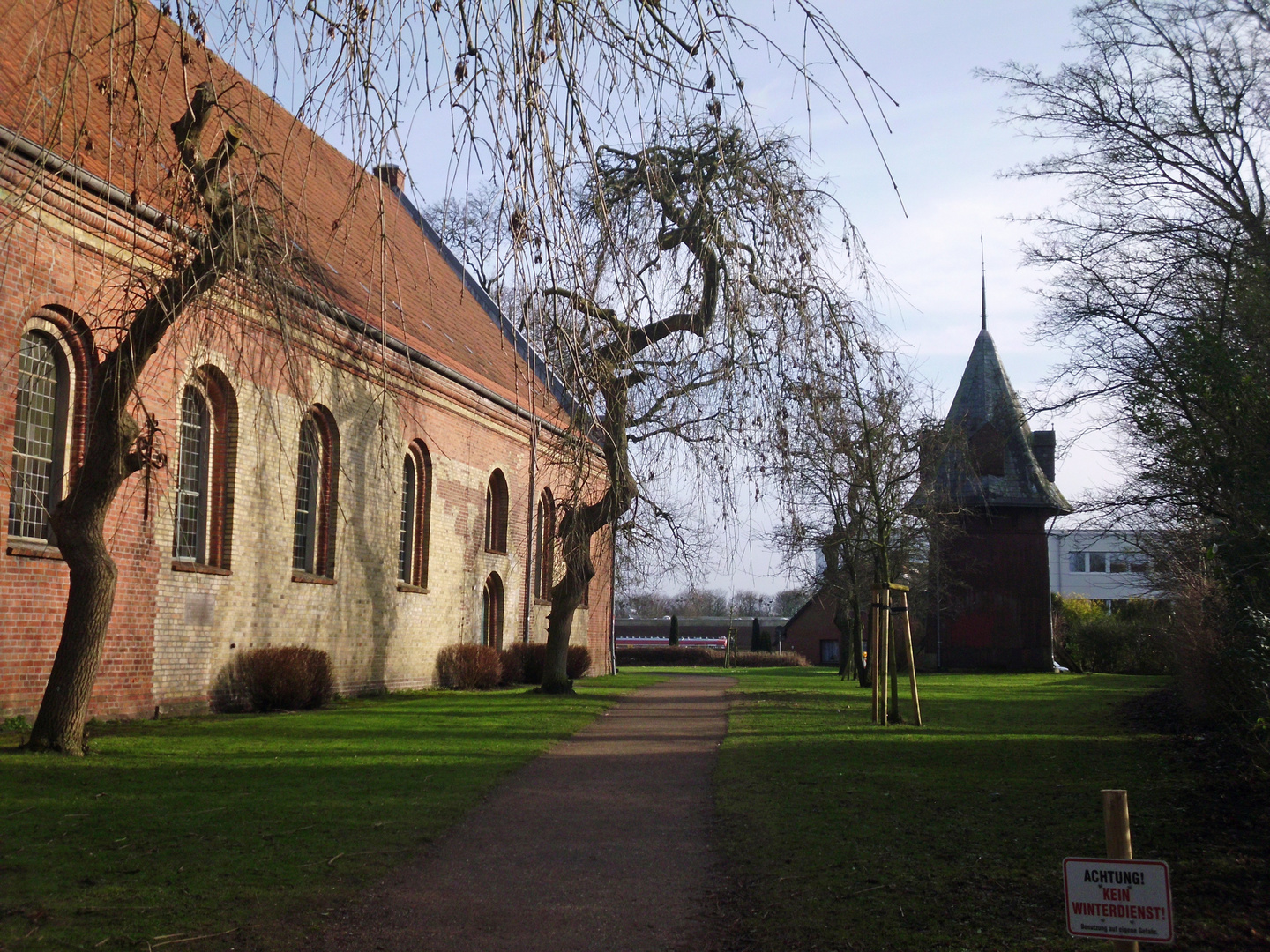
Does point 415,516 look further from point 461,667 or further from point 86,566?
point 86,566

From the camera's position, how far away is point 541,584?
28.5 meters

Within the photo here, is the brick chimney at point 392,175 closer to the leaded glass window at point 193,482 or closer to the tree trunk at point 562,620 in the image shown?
the leaded glass window at point 193,482

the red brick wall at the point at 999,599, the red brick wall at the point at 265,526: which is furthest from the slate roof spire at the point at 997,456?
the red brick wall at the point at 265,526

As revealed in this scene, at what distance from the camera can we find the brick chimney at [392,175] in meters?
4.23

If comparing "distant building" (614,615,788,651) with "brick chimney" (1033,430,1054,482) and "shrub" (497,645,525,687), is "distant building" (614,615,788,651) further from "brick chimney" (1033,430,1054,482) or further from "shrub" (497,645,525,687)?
"shrub" (497,645,525,687)

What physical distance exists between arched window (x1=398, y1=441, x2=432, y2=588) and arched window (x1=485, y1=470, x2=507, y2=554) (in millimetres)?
3158

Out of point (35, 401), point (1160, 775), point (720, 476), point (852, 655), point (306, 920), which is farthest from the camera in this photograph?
point (852, 655)

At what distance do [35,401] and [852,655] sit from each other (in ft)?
100

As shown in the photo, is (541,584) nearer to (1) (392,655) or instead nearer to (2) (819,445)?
(1) (392,655)

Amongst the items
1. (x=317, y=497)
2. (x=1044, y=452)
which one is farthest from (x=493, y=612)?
(x=1044, y=452)

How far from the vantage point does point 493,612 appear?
2573 centimetres

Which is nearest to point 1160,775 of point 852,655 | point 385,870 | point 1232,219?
point 1232,219

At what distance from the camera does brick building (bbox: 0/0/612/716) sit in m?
6.15

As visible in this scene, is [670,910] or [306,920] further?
[670,910]
